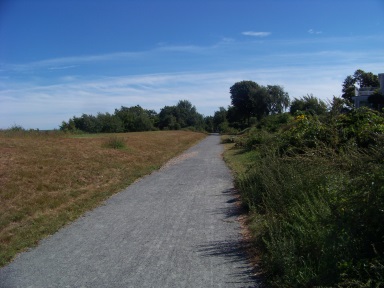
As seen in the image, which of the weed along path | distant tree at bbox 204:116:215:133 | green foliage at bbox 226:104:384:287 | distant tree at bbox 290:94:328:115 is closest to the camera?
green foliage at bbox 226:104:384:287

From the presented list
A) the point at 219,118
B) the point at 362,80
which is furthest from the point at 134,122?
the point at 362,80

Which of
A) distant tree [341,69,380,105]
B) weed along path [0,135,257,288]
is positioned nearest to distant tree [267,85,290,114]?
distant tree [341,69,380,105]

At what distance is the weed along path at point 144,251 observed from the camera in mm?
5078

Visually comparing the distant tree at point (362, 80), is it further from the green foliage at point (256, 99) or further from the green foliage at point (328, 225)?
the green foliage at point (328, 225)

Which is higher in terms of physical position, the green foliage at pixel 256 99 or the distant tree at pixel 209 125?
the green foliage at pixel 256 99

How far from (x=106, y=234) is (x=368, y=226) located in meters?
4.89

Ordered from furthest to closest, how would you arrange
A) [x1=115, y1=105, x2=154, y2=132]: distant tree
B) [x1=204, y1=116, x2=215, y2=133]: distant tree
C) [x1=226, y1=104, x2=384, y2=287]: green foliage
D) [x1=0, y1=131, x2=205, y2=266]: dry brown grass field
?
[x1=204, y1=116, x2=215, y2=133]: distant tree, [x1=115, y1=105, x2=154, y2=132]: distant tree, [x1=0, y1=131, x2=205, y2=266]: dry brown grass field, [x1=226, y1=104, x2=384, y2=287]: green foliage

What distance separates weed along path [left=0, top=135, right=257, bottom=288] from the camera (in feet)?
16.7

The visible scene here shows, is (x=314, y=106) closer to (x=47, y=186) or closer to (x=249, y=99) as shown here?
(x=47, y=186)

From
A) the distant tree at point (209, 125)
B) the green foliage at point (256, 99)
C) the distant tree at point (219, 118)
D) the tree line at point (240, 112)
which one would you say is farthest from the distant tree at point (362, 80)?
the distant tree at point (209, 125)

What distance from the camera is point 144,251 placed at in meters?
6.20

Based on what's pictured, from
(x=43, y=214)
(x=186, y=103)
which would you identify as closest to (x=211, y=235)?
(x=43, y=214)

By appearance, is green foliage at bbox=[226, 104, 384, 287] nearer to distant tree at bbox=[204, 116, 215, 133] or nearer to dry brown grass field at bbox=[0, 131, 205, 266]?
dry brown grass field at bbox=[0, 131, 205, 266]

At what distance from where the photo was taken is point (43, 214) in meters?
9.79
